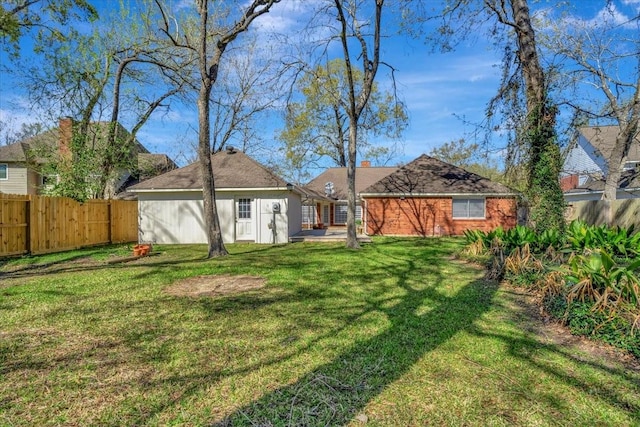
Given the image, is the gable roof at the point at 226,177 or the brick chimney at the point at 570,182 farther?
the brick chimney at the point at 570,182

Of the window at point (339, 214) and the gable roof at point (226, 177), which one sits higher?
the gable roof at point (226, 177)

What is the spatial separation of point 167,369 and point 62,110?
1896 cm

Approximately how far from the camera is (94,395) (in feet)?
9.53

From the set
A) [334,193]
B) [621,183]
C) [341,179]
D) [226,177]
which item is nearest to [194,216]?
[226,177]

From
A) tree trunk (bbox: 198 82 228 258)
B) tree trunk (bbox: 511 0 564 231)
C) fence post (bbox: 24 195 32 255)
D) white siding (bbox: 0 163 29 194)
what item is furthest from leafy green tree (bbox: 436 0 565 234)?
white siding (bbox: 0 163 29 194)

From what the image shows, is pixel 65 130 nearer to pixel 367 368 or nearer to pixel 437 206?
pixel 437 206

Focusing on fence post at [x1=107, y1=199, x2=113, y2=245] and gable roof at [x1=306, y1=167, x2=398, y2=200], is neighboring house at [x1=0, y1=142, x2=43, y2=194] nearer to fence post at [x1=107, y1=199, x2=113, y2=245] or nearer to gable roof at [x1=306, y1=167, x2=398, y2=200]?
fence post at [x1=107, y1=199, x2=113, y2=245]

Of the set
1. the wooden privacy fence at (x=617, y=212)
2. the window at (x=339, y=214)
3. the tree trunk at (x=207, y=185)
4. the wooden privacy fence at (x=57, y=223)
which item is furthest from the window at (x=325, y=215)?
the tree trunk at (x=207, y=185)

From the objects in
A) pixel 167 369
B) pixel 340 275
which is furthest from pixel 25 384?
pixel 340 275

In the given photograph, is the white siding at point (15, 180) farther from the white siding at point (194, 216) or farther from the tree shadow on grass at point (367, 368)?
the tree shadow on grass at point (367, 368)

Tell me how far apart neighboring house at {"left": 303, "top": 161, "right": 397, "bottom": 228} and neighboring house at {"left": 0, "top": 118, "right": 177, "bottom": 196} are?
10.8 m

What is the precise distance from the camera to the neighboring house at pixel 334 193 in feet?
86.5

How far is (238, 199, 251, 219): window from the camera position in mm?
16094

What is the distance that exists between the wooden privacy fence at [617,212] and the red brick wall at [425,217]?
3446 millimetres
